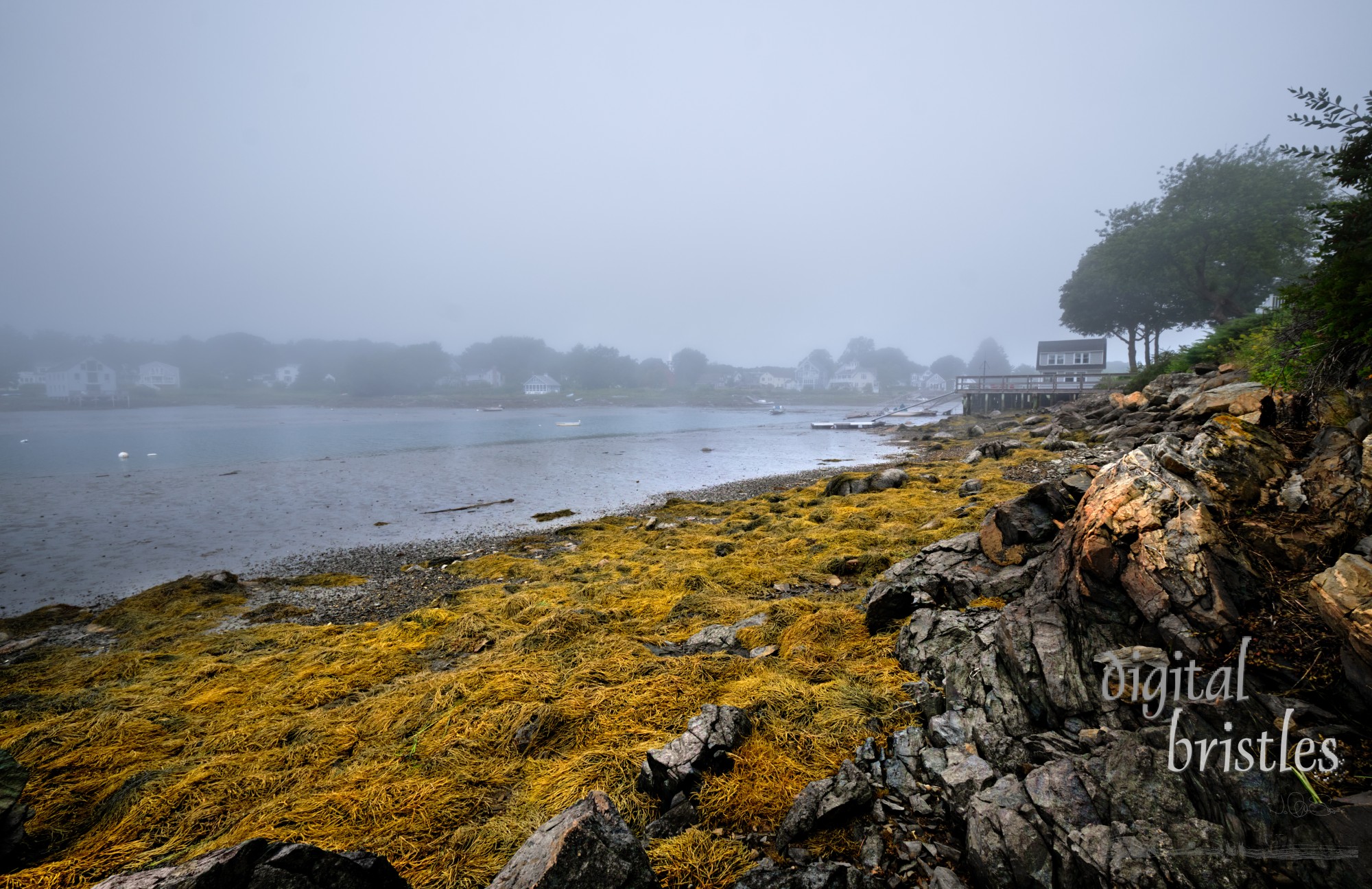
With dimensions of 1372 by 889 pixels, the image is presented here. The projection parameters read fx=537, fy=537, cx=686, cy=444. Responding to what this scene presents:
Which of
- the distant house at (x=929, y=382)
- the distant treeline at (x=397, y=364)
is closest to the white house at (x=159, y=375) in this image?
the distant treeline at (x=397, y=364)

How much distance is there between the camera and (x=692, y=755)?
3512 millimetres

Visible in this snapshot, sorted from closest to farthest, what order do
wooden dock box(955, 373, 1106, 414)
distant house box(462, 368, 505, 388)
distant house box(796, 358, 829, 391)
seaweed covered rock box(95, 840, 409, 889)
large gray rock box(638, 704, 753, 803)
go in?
seaweed covered rock box(95, 840, 409, 889)
large gray rock box(638, 704, 753, 803)
wooden dock box(955, 373, 1106, 414)
distant house box(462, 368, 505, 388)
distant house box(796, 358, 829, 391)

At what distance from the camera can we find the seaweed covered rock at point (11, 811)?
3.13 metres

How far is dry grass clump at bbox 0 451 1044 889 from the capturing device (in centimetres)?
325

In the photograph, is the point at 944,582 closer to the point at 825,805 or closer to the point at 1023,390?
the point at 825,805

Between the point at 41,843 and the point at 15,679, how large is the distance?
15.3 feet

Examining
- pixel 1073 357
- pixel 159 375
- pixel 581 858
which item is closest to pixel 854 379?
pixel 1073 357

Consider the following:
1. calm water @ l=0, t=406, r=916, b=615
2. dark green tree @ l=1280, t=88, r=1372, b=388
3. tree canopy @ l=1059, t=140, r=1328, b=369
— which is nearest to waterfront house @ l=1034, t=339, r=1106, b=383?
tree canopy @ l=1059, t=140, r=1328, b=369

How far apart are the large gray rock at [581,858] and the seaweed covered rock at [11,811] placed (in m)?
A: 3.06

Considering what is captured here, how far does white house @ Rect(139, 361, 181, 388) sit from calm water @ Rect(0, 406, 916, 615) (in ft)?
346

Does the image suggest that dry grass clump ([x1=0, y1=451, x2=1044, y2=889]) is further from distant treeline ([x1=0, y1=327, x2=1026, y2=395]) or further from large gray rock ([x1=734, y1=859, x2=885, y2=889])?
distant treeline ([x1=0, y1=327, x2=1026, y2=395])

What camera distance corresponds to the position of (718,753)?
11.6 feet

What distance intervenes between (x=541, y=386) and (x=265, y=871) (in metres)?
144

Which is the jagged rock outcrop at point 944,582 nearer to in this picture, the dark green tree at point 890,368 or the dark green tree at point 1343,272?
the dark green tree at point 1343,272
